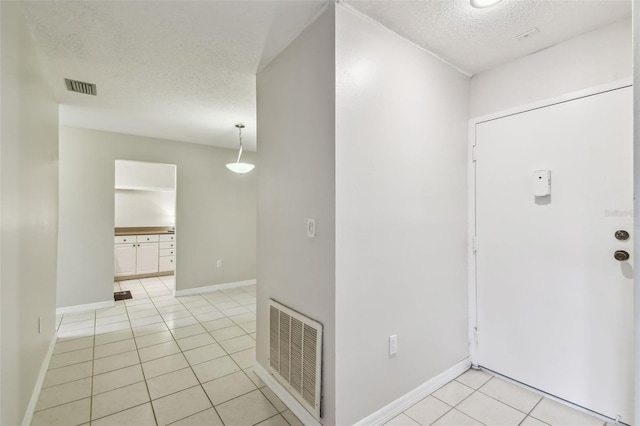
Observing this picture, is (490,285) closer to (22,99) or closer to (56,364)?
(22,99)

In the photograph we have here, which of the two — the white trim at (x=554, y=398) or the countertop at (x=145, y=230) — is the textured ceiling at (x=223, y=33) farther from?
the countertop at (x=145, y=230)

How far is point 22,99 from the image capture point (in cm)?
179

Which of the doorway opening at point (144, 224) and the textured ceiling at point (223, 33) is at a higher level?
the textured ceiling at point (223, 33)


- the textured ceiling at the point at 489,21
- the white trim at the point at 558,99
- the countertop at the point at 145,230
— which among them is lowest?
the countertop at the point at 145,230

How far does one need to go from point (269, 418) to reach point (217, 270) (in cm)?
358

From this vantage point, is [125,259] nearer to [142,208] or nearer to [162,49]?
[142,208]

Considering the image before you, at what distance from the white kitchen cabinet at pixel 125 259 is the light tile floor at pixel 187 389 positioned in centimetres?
221

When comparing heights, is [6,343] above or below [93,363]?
above

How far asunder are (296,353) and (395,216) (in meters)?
1.11

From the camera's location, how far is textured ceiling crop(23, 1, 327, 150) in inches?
69.7

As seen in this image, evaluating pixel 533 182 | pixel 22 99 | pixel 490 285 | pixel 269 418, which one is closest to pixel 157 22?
pixel 22 99

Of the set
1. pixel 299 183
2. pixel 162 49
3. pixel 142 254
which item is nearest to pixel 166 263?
pixel 142 254

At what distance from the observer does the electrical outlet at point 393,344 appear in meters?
1.92

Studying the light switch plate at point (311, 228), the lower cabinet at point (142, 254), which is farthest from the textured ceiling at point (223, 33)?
the lower cabinet at point (142, 254)
